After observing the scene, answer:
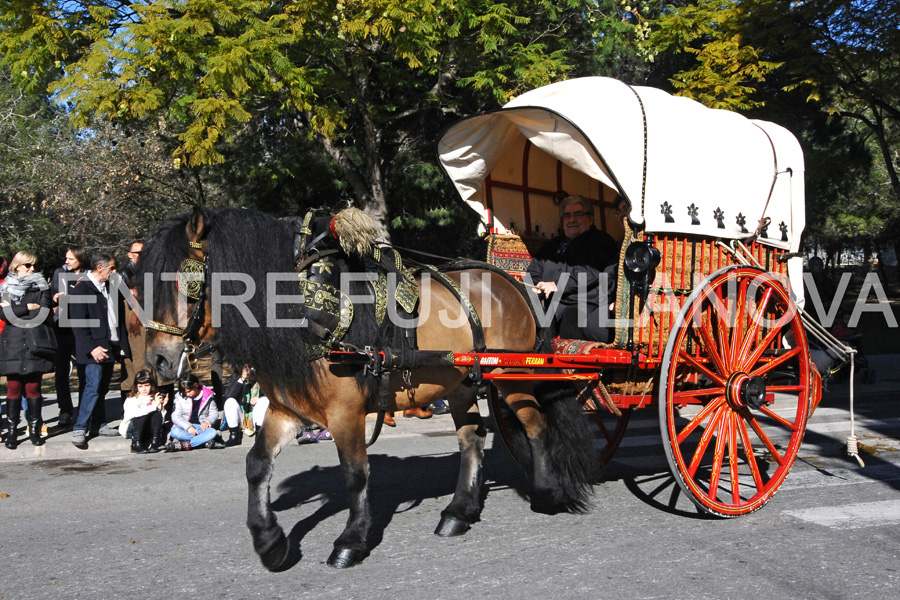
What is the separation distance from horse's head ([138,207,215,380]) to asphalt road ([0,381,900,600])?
1215 mm

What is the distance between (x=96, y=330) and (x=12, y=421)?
3.94 feet

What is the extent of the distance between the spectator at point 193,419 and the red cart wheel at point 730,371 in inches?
190

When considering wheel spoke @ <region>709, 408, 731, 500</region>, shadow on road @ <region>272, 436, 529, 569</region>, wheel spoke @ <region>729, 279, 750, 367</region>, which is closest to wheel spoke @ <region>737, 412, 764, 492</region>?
wheel spoke @ <region>709, 408, 731, 500</region>

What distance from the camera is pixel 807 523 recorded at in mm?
5156

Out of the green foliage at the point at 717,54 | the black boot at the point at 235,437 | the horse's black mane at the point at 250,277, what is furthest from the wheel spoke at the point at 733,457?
the green foliage at the point at 717,54

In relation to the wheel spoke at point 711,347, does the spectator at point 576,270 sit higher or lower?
higher

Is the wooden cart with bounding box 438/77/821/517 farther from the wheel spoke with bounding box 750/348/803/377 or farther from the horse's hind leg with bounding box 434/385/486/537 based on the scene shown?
the horse's hind leg with bounding box 434/385/486/537

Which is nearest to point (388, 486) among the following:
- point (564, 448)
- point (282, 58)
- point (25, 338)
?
point (564, 448)

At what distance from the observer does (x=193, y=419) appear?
27.5 ft

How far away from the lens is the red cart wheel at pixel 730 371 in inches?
200

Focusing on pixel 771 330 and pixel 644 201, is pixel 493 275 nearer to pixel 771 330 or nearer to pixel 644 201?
pixel 644 201

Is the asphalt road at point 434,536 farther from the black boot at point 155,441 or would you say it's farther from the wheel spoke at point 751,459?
the black boot at point 155,441

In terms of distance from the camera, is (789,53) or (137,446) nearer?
(137,446)

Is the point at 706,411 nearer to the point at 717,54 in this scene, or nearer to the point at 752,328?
the point at 752,328
